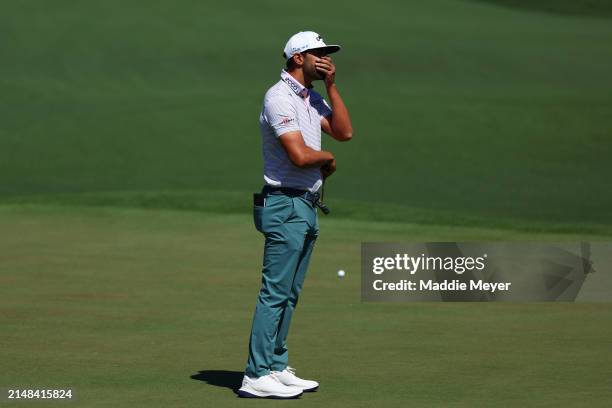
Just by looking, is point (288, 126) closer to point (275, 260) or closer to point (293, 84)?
point (293, 84)

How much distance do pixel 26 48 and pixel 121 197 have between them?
1932 centimetres

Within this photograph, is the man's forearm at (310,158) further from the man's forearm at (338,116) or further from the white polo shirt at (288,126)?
the man's forearm at (338,116)

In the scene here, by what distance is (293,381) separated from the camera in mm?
8156

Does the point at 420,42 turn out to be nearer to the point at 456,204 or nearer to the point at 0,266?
the point at 456,204

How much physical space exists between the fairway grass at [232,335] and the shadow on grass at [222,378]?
1 cm

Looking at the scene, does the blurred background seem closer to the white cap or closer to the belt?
the belt

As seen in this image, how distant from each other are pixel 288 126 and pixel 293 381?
1.56 meters

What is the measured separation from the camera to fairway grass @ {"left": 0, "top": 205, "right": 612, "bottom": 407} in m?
8.18

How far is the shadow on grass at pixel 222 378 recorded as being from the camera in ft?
27.5

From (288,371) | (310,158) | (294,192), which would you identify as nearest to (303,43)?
(310,158)

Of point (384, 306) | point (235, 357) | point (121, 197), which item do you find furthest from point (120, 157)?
point (235, 357)

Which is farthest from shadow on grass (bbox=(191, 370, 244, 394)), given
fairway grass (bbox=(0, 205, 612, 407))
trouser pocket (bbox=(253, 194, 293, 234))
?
trouser pocket (bbox=(253, 194, 293, 234))

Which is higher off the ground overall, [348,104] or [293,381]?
[348,104]

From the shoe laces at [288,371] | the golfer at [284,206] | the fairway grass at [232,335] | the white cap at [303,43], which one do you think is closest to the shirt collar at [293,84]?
the golfer at [284,206]
